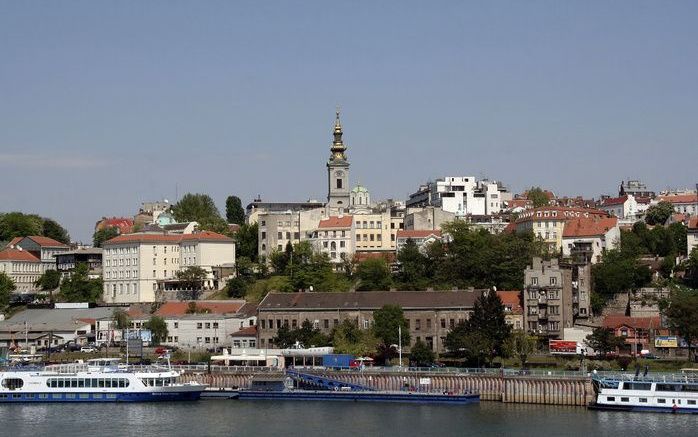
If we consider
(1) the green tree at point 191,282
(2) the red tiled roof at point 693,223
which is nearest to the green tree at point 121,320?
(1) the green tree at point 191,282

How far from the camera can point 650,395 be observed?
64875 mm

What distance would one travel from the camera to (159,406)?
70438 mm

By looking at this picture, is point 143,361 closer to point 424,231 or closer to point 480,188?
point 424,231

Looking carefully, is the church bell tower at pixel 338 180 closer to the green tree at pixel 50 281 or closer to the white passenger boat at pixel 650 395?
the green tree at pixel 50 281

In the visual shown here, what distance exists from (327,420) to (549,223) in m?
55.9

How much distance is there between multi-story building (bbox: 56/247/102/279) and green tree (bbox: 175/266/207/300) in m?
16.1

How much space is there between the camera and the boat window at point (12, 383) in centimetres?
7375

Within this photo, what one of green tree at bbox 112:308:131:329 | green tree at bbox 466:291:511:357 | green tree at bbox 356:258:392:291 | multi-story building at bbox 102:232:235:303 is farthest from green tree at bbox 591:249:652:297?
green tree at bbox 112:308:131:329

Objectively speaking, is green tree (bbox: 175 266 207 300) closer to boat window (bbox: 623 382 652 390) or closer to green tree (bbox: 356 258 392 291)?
green tree (bbox: 356 258 392 291)

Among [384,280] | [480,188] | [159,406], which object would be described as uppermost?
[480,188]

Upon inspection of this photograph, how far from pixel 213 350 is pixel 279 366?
43.6 feet

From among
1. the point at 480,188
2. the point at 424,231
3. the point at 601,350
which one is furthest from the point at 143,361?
the point at 480,188

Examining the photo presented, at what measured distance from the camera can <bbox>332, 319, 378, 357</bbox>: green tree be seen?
80.7 meters

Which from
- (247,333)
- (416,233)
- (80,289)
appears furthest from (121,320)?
(416,233)
